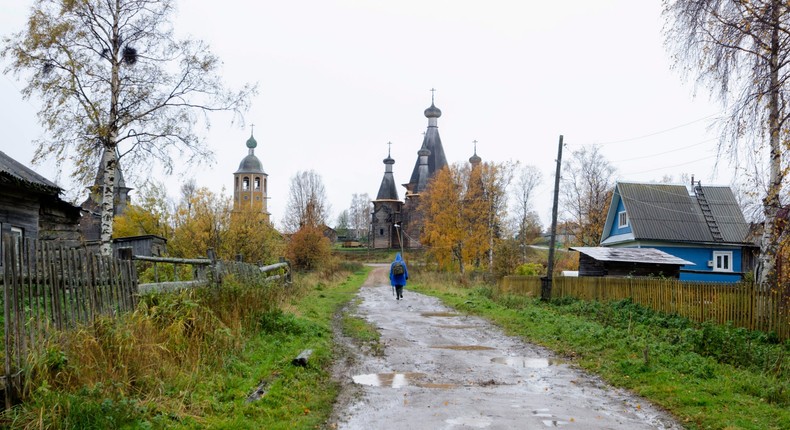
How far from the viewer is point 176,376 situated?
21.9ft

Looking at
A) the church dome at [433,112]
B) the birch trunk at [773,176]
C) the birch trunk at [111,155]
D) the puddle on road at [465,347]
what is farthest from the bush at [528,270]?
the church dome at [433,112]

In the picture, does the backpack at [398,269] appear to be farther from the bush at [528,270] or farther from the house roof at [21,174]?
the bush at [528,270]

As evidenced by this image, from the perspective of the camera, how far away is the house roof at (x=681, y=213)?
35.1 metres

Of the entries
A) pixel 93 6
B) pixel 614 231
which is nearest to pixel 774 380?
pixel 93 6

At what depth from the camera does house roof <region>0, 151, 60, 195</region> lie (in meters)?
13.8

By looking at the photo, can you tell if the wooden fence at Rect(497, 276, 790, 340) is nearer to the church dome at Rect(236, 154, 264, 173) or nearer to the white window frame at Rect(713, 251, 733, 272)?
the white window frame at Rect(713, 251, 733, 272)

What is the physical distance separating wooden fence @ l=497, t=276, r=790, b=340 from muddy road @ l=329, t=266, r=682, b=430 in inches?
187

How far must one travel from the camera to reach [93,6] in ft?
59.4

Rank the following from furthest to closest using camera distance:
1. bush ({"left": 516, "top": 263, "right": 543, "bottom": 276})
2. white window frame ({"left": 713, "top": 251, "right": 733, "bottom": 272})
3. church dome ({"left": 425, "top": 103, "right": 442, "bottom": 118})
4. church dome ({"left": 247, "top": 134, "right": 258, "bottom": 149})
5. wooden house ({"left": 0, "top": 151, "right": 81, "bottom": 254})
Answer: church dome ({"left": 247, "top": 134, "right": 258, "bottom": 149}) < church dome ({"left": 425, "top": 103, "right": 442, "bottom": 118}) < bush ({"left": 516, "top": 263, "right": 543, "bottom": 276}) < white window frame ({"left": 713, "top": 251, "right": 733, "bottom": 272}) < wooden house ({"left": 0, "top": 151, "right": 81, "bottom": 254})

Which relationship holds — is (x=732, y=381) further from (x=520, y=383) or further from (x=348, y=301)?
(x=348, y=301)

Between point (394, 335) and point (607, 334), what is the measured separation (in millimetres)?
4240

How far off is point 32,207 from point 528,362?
13.6 m

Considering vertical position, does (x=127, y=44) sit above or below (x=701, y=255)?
above

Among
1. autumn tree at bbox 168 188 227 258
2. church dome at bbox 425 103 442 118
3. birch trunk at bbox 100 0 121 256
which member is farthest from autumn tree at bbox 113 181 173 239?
church dome at bbox 425 103 442 118
